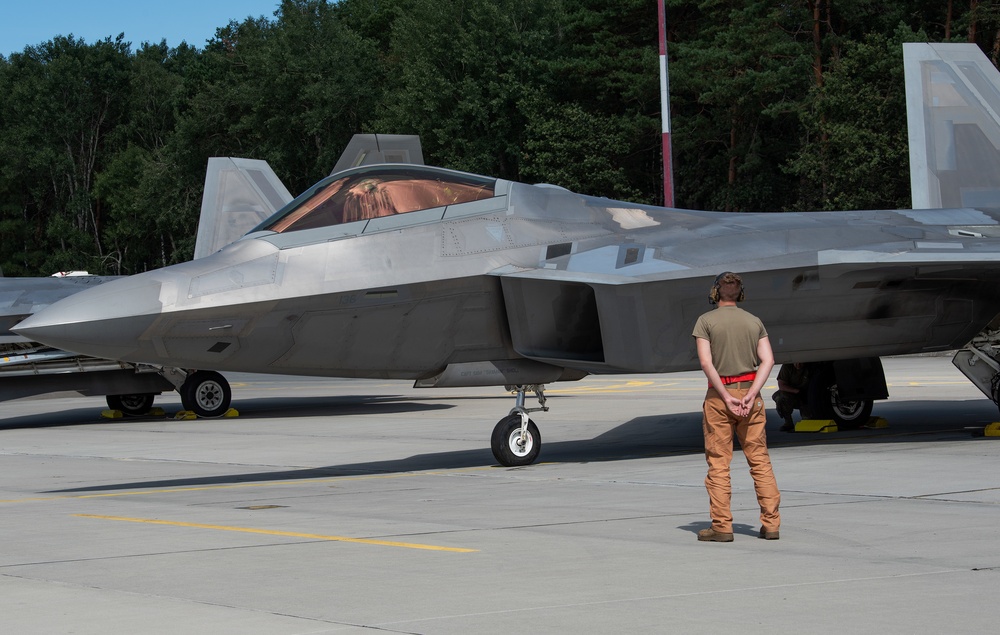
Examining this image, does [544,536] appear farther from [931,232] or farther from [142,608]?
[931,232]

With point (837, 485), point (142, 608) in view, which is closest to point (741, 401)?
point (837, 485)

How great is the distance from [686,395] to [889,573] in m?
15.6

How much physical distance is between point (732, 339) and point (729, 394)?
0.35 meters

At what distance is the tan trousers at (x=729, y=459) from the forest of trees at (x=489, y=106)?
3379 cm

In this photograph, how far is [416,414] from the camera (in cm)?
2055

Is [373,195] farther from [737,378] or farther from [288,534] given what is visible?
[737,378]

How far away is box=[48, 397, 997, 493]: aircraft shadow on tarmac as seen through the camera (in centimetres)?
1198

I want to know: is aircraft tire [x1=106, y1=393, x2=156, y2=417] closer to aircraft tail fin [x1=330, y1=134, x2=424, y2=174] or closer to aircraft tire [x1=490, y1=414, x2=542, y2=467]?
aircraft tail fin [x1=330, y1=134, x2=424, y2=174]

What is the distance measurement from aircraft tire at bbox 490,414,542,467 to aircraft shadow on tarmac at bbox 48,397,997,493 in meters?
0.68

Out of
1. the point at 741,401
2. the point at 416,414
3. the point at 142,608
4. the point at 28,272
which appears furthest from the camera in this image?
the point at 28,272

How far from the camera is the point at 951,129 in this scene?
14.5 meters

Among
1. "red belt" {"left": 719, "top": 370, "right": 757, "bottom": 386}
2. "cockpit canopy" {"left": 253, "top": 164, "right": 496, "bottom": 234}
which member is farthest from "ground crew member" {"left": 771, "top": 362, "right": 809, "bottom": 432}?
"red belt" {"left": 719, "top": 370, "right": 757, "bottom": 386}

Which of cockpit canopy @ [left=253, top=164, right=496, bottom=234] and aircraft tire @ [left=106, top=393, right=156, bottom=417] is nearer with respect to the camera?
cockpit canopy @ [left=253, top=164, right=496, bottom=234]

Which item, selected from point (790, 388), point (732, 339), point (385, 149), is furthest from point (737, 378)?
point (385, 149)
